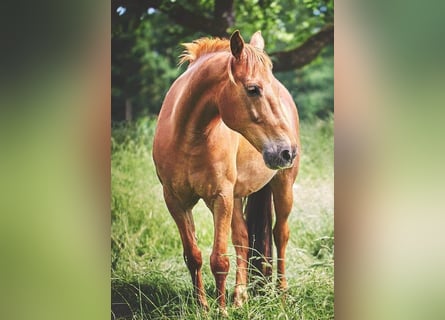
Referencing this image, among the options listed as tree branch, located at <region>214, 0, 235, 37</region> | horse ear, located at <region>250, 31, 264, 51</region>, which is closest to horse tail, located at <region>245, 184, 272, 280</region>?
horse ear, located at <region>250, 31, 264, 51</region>

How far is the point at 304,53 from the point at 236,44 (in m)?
0.35

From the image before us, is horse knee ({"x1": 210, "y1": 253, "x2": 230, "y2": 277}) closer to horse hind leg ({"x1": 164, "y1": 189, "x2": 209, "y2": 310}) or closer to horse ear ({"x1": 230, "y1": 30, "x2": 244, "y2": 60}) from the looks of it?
horse hind leg ({"x1": 164, "y1": 189, "x2": 209, "y2": 310})

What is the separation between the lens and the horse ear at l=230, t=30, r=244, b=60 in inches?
108

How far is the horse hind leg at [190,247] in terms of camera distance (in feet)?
9.66

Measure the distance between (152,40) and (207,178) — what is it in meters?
0.69

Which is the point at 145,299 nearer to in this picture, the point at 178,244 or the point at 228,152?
the point at 178,244

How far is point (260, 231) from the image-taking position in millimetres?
2934

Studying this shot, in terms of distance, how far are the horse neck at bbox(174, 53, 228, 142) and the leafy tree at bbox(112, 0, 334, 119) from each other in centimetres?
10

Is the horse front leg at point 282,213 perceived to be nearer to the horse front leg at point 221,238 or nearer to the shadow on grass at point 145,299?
the horse front leg at point 221,238

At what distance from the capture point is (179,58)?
9.75ft

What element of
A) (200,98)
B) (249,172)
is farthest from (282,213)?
(200,98)

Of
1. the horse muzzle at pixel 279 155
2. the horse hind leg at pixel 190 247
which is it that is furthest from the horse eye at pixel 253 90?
the horse hind leg at pixel 190 247
